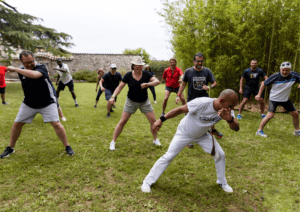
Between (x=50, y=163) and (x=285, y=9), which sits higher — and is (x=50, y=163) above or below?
below

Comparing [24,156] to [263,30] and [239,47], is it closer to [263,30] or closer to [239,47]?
[239,47]

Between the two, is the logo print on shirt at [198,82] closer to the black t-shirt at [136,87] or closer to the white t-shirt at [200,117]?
the black t-shirt at [136,87]

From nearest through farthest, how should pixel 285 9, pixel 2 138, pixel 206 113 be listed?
pixel 206 113 → pixel 2 138 → pixel 285 9

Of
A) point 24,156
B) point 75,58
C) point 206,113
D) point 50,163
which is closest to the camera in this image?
point 206,113

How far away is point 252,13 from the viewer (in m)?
8.31

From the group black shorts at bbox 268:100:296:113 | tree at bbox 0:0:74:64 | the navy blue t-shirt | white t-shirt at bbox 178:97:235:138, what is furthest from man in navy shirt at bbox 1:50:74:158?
tree at bbox 0:0:74:64

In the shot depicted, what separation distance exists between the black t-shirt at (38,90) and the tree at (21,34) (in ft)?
50.8

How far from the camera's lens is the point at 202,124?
2.62 metres

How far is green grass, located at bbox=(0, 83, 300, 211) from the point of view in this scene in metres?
2.67

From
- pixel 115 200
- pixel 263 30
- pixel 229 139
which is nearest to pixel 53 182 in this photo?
pixel 115 200

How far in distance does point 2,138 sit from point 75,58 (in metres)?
29.2

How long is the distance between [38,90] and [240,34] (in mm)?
8677

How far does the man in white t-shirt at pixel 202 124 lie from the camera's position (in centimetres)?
237

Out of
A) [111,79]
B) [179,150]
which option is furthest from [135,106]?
[111,79]
